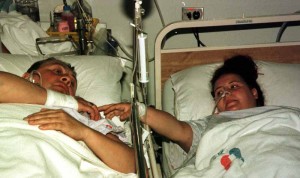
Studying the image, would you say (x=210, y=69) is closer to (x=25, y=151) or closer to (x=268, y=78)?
(x=268, y=78)

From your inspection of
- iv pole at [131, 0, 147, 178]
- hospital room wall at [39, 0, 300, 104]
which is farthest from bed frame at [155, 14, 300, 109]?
iv pole at [131, 0, 147, 178]

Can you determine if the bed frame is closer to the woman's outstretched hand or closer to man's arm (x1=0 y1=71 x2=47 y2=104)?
the woman's outstretched hand

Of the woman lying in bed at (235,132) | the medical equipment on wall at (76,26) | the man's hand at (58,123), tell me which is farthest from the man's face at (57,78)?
the medical equipment on wall at (76,26)

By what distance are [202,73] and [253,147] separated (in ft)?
2.54

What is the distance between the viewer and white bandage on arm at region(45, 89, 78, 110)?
162 cm

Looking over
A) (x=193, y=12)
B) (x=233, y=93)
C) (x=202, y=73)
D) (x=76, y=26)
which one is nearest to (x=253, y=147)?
(x=233, y=93)

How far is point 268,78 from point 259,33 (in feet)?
2.39

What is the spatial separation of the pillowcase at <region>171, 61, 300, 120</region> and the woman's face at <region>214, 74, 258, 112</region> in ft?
0.46

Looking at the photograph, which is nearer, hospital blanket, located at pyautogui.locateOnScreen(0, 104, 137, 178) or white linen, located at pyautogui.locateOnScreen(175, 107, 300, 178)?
hospital blanket, located at pyautogui.locateOnScreen(0, 104, 137, 178)

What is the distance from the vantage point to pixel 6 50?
8.14 ft

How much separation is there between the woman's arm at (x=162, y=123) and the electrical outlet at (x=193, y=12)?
1076 mm

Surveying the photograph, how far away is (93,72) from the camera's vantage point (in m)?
2.21

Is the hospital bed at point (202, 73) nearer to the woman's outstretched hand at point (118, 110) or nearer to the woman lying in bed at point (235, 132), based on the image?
the woman lying in bed at point (235, 132)

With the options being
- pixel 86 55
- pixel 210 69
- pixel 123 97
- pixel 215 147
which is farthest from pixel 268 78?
pixel 86 55
